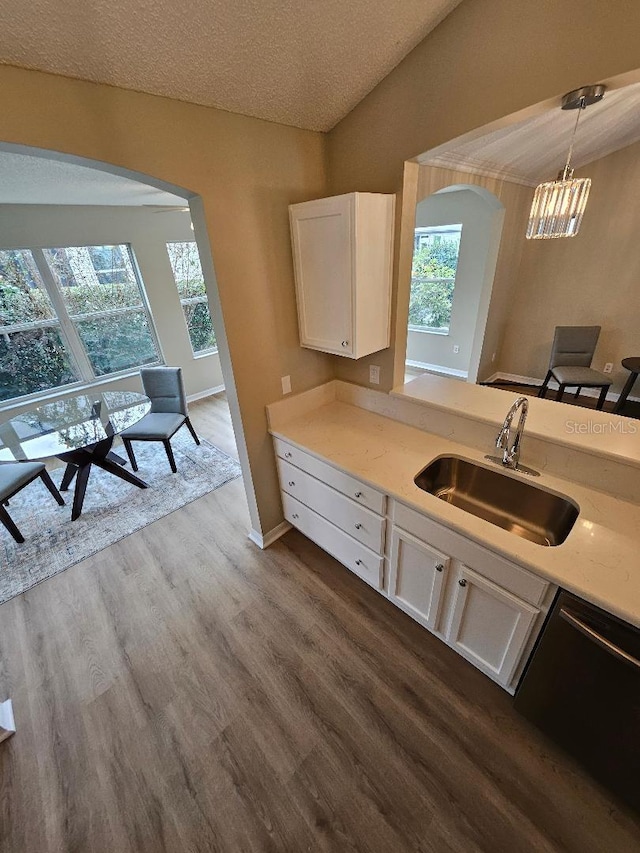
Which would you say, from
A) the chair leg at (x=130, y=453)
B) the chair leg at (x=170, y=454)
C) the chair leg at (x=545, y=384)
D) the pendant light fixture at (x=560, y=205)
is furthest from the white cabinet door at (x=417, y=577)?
the chair leg at (x=545, y=384)

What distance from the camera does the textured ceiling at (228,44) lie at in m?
0.94

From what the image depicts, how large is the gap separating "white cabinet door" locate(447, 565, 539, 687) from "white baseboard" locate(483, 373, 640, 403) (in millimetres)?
3813

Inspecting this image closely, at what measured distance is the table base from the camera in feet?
8.91

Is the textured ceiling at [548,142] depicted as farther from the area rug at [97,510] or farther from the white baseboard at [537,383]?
the area rug at [97,510]

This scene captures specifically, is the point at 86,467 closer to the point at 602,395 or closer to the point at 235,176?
the point at 235,176

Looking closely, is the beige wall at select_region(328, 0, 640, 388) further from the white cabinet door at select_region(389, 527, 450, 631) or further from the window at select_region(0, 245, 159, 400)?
the window at select_region(0, 245, 159, 400)

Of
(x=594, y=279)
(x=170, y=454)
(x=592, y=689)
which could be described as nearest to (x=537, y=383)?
(x=594, y=279)

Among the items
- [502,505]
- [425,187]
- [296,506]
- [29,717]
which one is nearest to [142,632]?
[29,717]

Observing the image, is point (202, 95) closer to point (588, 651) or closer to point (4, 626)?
point (588, 651)

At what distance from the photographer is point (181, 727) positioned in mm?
1480

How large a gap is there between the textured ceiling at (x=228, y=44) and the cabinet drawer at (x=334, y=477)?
5.37 feet

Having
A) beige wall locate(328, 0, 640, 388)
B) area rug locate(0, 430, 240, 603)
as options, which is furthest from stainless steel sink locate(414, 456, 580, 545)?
area rug locate(0, 430, 240, 603)

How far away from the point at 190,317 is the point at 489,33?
4369 mm

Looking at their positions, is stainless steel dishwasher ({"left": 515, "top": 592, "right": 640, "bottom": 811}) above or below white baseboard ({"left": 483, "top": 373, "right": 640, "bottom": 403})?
above
